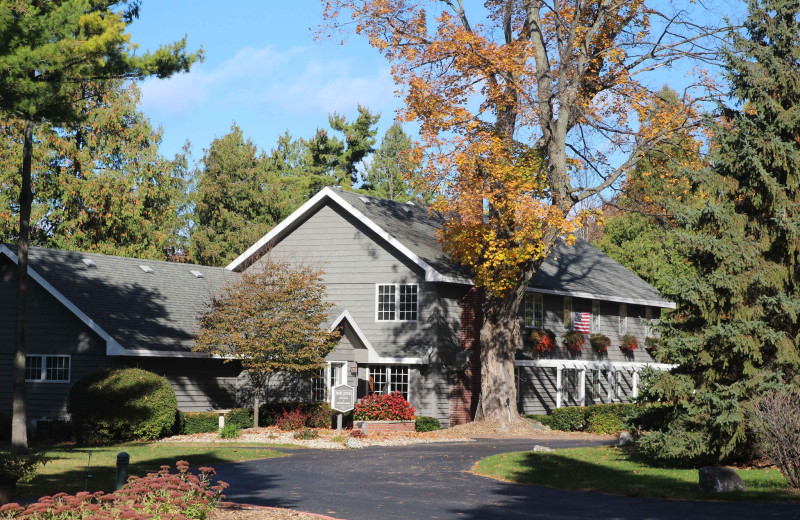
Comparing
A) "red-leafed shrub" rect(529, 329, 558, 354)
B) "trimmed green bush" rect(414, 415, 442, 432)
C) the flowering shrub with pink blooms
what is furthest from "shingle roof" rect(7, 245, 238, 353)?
the flowering shrub with pink blooms

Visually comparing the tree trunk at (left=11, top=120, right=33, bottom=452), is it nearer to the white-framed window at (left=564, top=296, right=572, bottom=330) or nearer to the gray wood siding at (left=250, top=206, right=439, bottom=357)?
the gray wood siding at (left=250, top=206, right=439, bottom=357)

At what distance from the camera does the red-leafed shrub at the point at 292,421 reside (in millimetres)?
31172

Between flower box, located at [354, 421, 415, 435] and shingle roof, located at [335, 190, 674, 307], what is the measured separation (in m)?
6.52

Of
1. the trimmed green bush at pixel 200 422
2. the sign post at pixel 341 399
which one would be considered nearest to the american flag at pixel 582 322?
the sign post at pixel 341 399

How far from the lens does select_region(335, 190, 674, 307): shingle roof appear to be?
121 ft

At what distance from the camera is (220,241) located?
61.4 metres

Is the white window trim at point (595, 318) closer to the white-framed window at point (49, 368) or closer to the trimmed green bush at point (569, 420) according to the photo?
the trimmed green bush at point (569, 420)

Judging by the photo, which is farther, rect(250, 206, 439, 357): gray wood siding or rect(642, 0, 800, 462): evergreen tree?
rect(250, 206, 439, 357): gray wood siding

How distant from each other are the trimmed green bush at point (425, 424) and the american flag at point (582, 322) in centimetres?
1057

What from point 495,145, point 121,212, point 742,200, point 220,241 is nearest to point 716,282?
point 742,200

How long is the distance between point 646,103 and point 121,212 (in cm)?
3003

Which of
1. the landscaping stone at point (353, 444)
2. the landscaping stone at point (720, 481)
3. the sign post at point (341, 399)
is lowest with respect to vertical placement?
the landscaping stone at point (353, 444)

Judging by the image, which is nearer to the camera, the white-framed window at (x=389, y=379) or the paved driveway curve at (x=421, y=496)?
the paved driveway curve at (x=421, y=496)

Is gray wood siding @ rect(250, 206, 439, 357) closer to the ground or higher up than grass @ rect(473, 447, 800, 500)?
higher up
